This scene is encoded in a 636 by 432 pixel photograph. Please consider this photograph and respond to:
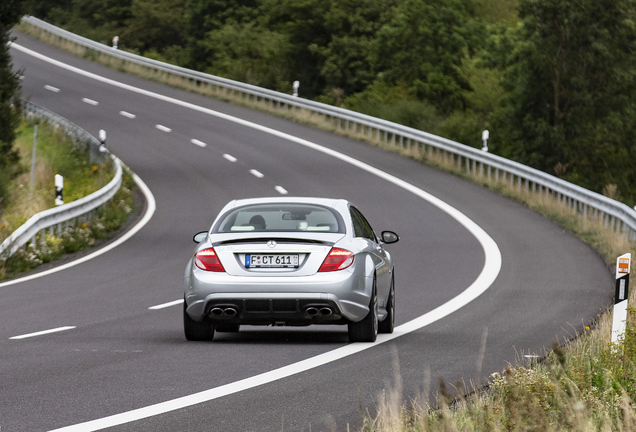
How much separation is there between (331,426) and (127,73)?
4699 centimetres

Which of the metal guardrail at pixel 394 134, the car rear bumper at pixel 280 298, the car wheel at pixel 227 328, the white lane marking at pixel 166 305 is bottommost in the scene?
the metal guardrail at pixel 394 134

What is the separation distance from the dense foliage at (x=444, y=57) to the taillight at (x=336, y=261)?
24.2m

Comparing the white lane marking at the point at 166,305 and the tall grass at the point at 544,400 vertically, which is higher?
the tall grass at the point at 544,400

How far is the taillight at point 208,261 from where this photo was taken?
1002cm

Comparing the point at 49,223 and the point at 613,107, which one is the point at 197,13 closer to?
the point at 613,107

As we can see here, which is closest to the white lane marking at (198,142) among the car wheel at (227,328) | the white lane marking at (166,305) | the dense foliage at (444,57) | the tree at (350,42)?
the dense foliage at (444,57)

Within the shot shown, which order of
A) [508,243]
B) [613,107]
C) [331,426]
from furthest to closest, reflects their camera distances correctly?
[613,107] < [508,243] < [331,426]

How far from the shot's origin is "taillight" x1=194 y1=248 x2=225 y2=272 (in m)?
10.0

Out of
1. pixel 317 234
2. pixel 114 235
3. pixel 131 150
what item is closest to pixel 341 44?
pixel 131 150

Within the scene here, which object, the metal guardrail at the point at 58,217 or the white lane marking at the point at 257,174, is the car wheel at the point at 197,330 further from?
the white lane marking at the point at 257,174

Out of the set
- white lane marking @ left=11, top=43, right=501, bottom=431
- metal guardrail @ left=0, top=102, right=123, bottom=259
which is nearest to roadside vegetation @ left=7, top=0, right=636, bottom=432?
white lane marking @ left=11, top=43, right=501, bottom=431

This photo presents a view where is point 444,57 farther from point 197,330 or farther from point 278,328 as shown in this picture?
point 197,330

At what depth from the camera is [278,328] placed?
12203mm

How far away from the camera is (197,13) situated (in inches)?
2756
